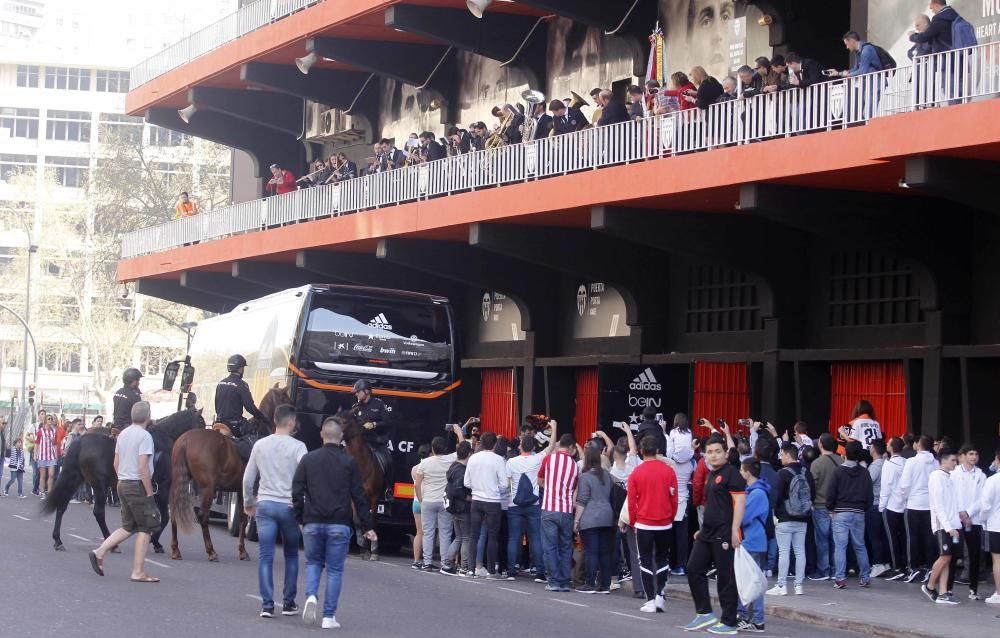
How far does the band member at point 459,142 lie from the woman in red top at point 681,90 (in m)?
5.77

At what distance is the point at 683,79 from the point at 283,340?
24.2 feet

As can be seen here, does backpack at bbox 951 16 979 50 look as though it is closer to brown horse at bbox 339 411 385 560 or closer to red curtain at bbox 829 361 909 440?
red curtain at bbox 829 361 909 440

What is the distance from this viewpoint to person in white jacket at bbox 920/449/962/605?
17.2 m

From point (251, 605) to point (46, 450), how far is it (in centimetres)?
2350

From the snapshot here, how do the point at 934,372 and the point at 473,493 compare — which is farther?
the point at 934,372

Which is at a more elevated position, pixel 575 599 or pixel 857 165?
pixel 857 165

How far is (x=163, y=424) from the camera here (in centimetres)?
2119

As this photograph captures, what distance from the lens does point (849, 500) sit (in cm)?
1891

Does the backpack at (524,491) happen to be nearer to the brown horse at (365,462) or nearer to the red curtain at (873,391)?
the brown horse at (365,462)

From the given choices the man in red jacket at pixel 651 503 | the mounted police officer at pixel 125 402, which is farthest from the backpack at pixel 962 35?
the mounted police officer at pixel 125 402

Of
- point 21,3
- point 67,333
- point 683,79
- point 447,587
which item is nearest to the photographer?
point 447,587

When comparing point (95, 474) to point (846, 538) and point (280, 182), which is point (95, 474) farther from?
point (280, 182)

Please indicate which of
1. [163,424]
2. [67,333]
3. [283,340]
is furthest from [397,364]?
[67,333]

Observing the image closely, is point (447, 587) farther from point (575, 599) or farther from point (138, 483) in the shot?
point (138, 483)
